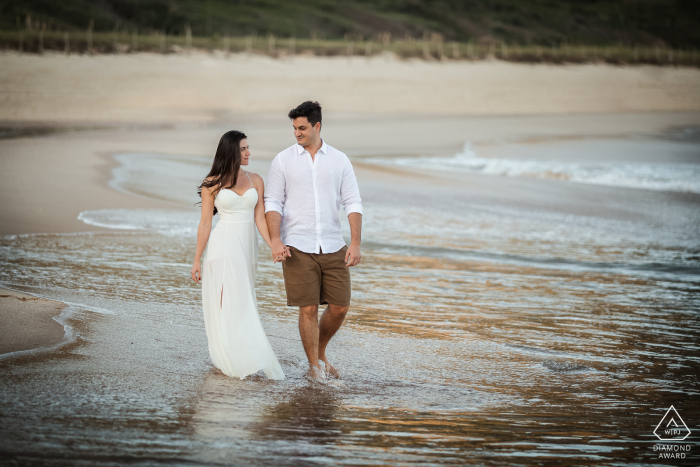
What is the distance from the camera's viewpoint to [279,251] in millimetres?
4426

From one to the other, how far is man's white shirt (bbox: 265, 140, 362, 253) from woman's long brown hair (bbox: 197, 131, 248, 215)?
0.23 metres

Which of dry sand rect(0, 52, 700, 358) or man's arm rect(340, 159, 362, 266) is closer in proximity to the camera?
man's arm rect(340, 159, 362, 266)

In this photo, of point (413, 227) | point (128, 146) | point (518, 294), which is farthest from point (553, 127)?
point (518, 294)

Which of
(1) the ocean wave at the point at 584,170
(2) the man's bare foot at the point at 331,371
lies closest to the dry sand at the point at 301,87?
(1) the ocean wave at the point at 584,170

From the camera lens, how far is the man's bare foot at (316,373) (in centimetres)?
453

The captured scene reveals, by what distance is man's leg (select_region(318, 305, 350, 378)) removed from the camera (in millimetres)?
4688

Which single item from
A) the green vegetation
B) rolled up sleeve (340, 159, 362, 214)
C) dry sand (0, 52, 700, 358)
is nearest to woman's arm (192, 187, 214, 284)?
rolled up sleeve (340, 159, 362, 214)

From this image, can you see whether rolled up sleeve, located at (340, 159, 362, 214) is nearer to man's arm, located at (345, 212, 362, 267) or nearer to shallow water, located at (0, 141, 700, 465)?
man's arm, located at (345, 212, 362, 267)

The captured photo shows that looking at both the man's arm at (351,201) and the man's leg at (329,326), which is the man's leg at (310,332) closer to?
the man's leg at (329,326)

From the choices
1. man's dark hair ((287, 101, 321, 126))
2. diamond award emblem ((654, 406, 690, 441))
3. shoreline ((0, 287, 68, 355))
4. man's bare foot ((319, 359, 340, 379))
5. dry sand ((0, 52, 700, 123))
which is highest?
dry sand ((0, 52, 700, 123))

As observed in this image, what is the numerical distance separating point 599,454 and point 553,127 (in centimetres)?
2721

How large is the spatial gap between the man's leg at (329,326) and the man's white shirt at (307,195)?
0.43m

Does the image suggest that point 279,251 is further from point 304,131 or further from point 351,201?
point 304,131

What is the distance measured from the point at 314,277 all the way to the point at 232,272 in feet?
1.73
